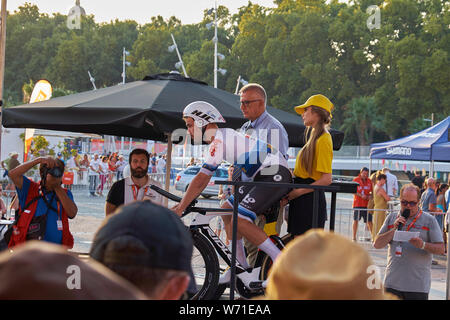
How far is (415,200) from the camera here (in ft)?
21.4

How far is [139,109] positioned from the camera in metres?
6.01

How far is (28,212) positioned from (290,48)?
57.7 m

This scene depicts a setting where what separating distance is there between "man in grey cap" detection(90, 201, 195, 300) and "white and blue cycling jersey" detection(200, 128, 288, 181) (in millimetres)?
3617

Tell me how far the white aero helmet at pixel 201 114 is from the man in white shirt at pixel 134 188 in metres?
1.14

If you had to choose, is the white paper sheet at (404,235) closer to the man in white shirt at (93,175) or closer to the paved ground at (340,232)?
the paved ground at (340,232)

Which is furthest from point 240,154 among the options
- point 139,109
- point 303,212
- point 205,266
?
point 139,109

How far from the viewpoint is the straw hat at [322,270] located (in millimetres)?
1193

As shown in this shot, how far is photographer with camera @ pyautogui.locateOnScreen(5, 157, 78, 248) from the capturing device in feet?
17.8

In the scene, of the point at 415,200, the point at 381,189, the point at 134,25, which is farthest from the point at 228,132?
the point at 134,25

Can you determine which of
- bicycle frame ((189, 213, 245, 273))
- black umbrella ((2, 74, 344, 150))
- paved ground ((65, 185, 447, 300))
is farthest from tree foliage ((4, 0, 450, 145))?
bicycle frame ((189, 213, 245, 273))

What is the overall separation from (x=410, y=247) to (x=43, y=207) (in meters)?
3.43

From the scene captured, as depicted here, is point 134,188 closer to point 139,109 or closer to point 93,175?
point 139,109

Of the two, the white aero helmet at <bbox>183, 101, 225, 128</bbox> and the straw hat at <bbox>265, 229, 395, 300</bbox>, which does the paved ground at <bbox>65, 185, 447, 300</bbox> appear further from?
the straw hat at <bbox>265, 229, 395, 300</bbox>
